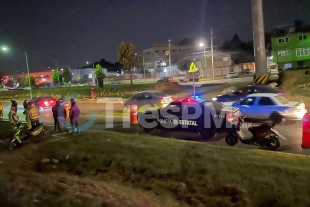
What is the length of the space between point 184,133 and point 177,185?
623cm

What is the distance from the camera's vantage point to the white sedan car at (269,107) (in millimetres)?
13816

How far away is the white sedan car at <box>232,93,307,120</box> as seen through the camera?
45.3 ft

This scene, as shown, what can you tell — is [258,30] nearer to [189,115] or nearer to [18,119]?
[189,115]

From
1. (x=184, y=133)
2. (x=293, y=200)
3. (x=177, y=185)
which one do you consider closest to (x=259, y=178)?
(x=293, y=200)

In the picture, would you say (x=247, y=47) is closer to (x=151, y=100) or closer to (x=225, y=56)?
(x=225, y=56)

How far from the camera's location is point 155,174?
804 centimetres

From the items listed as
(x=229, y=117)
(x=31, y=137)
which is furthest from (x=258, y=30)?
(x=31, y=137)

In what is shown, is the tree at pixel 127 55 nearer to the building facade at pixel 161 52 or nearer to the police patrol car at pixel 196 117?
the police patrol car at pixel 196 117

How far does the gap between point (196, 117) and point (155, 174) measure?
447 centimetres

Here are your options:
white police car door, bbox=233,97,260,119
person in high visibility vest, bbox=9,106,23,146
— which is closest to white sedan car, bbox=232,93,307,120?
white police car door, bbox=233,97,260,119

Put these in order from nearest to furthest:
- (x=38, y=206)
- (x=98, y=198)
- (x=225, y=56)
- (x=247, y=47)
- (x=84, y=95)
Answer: (x=38, y=206) < (x=98, y=198) < (x=84, y=95) < (x=225, y=56) < (x=247, y=47)

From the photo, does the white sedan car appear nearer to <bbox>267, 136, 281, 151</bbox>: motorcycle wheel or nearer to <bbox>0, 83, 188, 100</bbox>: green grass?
<bbox>267, 136, 281, 151</bbox>: motorcycle wheel

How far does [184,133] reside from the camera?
13578 millimetres

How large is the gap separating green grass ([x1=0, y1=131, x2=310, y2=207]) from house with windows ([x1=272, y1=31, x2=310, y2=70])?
162 feet
